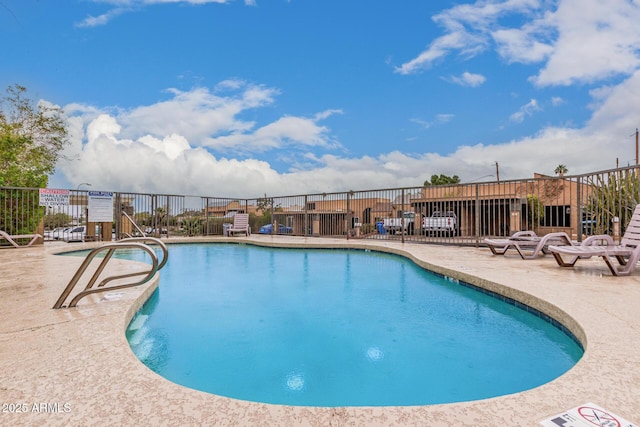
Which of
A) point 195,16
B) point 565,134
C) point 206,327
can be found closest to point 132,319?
point 206,327

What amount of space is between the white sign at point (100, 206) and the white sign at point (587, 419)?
37.1 feet

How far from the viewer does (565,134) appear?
16891 mm

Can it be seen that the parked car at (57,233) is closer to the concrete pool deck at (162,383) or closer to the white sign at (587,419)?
the concrete pool deck at (162,383)

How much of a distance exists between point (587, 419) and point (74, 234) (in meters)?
12.9

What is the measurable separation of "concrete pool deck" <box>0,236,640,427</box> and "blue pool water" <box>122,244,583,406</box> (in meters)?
0.33

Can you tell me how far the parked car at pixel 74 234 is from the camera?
10.1 m

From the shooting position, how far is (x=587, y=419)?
48.3 inches

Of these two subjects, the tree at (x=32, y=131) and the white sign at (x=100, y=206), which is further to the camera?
the tree at (x=32, y=131)

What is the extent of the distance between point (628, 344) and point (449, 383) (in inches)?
42.0

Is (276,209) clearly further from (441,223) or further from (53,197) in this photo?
(53,197)

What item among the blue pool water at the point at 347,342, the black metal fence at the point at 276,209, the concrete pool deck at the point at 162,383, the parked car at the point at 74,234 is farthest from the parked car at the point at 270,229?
the concrete pool deck at the point at 162,383

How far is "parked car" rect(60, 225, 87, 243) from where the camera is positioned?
10062 mm

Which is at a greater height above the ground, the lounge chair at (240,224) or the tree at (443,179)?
the tree at (443,179)

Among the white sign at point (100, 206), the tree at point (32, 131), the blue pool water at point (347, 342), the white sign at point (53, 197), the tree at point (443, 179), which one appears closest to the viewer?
the blue pool water at point (347, 342)
